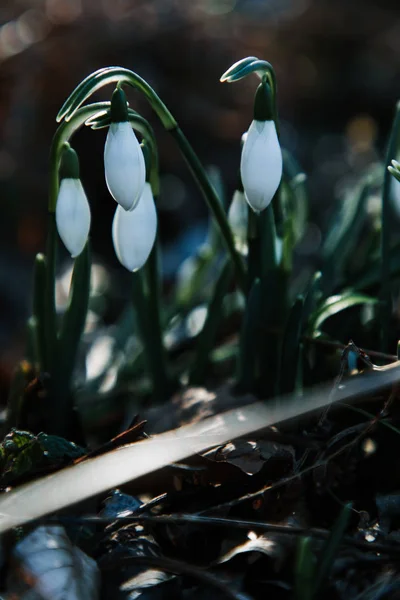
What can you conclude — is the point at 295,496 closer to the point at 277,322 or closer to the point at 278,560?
the point at 278,560

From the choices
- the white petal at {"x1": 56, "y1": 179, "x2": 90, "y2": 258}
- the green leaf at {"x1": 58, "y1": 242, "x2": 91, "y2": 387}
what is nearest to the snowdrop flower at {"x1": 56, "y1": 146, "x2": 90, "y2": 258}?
the white petal at {"x1": 56, "y1": 179, "x2": 90, "y2": 258}

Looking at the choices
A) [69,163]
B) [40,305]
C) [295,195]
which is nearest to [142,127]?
[69,163]

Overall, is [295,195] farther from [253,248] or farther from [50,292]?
[50,292]

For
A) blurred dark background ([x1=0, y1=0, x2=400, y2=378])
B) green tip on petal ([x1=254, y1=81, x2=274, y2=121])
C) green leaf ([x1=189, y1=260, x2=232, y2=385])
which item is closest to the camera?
green tip on petal ([x1=254, y1=81, x2=274, y2=121])

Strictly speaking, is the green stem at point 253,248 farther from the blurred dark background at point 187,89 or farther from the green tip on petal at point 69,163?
the blurred dark background at point 187,89

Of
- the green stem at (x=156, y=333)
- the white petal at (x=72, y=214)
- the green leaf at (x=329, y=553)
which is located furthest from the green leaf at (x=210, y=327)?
the green leaf at (x=329, y=553)

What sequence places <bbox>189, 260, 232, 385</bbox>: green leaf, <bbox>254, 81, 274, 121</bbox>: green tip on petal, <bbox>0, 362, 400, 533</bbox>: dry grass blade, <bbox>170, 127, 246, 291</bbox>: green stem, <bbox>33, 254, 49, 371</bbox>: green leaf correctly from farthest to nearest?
1. <bbox>189, 260, 232, 385</bbox>: green leaf
2. <bbox>33, 254, 49, 371</bbox>: green leaf
3. <bbox>170, 127, 246, 291</bbox>: green stem
4. <bbox>254, 81, 274, 121</bbox>: green tip on petal
5. <bbox>0, 362, 400, 533</bbox>: dry grass blade

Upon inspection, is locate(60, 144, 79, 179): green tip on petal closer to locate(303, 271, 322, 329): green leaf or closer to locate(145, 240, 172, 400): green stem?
locate(145, 240, 172, 400): green stem
